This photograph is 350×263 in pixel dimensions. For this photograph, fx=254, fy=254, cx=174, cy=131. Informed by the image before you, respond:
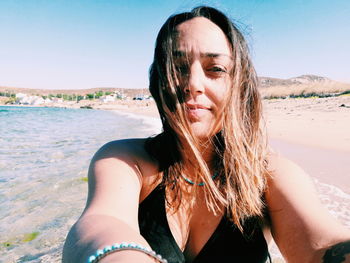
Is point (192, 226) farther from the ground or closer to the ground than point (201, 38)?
closer to the ground

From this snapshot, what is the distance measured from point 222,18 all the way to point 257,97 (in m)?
0.56

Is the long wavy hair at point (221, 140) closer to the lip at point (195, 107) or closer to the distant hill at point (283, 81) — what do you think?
the lip at point (195, 107)

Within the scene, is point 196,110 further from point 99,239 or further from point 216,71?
point 99,239

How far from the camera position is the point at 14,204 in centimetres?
381

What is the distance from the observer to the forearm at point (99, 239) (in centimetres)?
84

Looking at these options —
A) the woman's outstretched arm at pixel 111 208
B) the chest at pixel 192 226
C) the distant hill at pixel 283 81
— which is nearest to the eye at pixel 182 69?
the woman's outstretched arm at pixel 111 208

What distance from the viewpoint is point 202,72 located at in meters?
1.48

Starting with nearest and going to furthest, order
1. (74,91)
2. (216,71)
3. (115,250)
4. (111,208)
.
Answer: (115,250) < (111,208) < (216,71) < (74,91)

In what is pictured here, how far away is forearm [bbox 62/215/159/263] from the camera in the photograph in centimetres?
84

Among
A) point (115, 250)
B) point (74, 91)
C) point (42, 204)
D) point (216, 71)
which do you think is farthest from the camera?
point (74, 91)

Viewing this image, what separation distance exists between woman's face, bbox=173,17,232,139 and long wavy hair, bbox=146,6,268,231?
0.04 m

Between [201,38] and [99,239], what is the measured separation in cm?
118

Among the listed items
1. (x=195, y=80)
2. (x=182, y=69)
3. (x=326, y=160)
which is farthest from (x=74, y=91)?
(x=195, y=80)

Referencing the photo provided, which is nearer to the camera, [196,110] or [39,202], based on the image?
[196,110]
